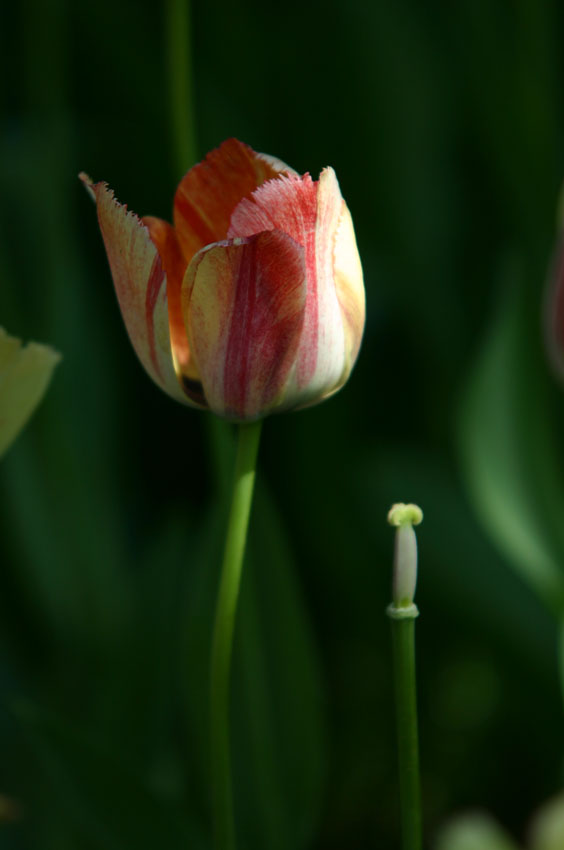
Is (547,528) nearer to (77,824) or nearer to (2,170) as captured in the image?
(77,824)

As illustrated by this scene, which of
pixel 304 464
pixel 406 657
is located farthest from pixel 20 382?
pixel 304 464

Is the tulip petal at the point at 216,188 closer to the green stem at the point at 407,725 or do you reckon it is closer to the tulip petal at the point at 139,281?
the tulip petal at the point at 139,281

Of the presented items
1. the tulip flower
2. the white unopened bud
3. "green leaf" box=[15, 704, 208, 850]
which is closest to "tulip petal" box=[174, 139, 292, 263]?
the tulip flower

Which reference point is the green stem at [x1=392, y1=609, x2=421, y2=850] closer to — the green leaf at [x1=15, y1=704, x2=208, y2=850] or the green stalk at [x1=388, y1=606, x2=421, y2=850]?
the green stalk at [x1=388, y1=606, x2=421, y2=850]

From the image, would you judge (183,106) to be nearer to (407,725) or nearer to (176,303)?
(176,303)

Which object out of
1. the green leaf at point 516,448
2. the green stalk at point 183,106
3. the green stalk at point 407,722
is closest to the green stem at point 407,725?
the green stalk at point 407,722

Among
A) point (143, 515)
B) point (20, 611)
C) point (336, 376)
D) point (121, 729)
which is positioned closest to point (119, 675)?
point (121, 729)
